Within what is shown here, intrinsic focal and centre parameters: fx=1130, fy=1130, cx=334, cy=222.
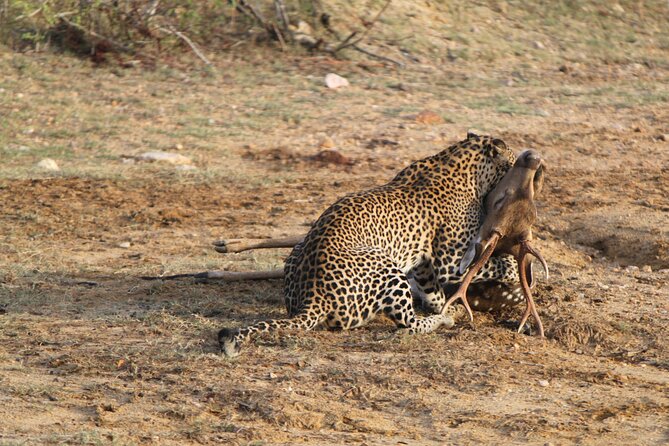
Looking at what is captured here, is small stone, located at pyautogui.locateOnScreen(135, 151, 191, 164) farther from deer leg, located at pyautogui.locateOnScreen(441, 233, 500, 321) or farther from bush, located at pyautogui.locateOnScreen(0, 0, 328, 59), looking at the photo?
deer leg, located at pyautogui.locateOnScreen(441, 233, 500, 321)

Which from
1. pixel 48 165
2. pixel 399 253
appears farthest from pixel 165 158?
pixel 399 253

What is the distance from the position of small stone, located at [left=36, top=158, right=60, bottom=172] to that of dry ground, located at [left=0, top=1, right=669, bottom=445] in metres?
0.12

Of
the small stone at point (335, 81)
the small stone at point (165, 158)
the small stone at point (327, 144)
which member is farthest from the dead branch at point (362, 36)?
the small stone at point (165, 158)

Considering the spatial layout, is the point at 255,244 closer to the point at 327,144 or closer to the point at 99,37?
the point at 327,144

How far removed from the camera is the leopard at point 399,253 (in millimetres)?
6066

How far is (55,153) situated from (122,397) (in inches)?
260

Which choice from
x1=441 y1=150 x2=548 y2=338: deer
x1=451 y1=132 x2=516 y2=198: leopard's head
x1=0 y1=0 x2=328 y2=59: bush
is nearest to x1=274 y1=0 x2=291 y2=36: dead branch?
x1=0 y1=0 x2=328 y2=59: bush

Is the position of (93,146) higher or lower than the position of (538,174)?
lower

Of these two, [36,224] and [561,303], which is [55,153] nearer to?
[36,224]

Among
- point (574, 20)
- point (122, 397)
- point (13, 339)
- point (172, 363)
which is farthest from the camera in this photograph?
point (574, 20)

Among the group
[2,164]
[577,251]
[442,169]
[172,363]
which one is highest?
[442,169]

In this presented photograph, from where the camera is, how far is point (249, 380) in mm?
5367

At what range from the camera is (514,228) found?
21.5 feet

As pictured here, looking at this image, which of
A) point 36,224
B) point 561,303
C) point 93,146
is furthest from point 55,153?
point 561,303
